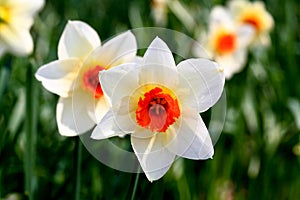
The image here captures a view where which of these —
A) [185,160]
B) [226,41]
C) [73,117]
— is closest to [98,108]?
[73,117]

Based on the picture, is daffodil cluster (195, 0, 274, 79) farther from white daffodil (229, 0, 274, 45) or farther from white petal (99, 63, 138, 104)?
white petal (99, 63, 138, 104)

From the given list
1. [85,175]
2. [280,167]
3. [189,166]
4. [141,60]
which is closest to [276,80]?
[280,167]

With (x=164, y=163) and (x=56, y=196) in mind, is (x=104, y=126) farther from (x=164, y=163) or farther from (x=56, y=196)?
(x=56, y=196)

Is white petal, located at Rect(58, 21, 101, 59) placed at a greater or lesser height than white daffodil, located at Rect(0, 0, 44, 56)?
greater

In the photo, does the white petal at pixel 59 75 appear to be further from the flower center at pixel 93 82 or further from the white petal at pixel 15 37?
the white petal at pixel 15 37

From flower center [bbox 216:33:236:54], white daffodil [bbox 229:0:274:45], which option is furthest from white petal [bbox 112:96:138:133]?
white daffodil [bbox 229:0:274:45]

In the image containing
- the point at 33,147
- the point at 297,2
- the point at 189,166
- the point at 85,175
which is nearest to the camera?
the point at 33,147
